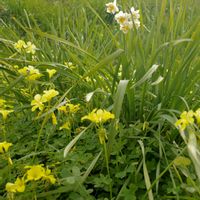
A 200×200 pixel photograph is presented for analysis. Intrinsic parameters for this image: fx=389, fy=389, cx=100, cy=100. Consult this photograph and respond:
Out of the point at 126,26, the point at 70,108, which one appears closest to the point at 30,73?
the point at 70,108

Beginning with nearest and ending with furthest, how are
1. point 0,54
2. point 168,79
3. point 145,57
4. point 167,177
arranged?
point 167,177 → point 168,79 → point 145,57 → point 0,54

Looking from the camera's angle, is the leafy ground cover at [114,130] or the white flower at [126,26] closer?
the leafy ground cover at [114,130]

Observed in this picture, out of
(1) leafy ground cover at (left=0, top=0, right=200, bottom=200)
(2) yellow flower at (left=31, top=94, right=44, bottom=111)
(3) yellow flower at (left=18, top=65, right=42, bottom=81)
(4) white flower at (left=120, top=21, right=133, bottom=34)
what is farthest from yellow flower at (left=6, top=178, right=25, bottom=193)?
(4) white flower at (left=120, top=21, right=133, bottom=34)

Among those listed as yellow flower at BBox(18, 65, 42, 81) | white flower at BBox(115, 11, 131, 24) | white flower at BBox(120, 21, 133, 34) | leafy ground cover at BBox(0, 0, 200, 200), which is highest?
white flower at BBox(115, 11, 131, 24)

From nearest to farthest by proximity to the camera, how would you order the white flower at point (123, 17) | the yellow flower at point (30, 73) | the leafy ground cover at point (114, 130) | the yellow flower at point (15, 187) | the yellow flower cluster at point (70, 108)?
the yellow flower at point (15, 187) < the leafy ground cover at point (114, 130) < the yellow flower cluster at point (70, 108) < the yellow flower at point (30, 73) < the white flower at point (123, 17)

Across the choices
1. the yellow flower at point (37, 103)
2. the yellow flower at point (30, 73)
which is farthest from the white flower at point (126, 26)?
the yellow flower at point (37, 103)

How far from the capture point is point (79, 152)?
1.28 m

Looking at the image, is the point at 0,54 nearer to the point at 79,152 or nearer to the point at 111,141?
the point at 79,152

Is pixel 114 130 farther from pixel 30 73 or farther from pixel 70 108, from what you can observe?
pixel 30 73

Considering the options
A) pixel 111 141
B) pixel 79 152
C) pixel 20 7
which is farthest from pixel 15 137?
pixel 20 7

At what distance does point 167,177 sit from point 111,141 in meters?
0.27

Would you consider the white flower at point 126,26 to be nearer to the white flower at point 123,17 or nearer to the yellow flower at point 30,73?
the white flower at point 123,17

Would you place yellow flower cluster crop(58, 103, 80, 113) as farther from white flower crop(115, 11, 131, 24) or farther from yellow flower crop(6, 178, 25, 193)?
white flower crop(115, 11, 131, 24)

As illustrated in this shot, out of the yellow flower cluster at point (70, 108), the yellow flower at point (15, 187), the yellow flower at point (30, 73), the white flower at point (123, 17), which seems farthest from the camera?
the white flower at point (123, 17)
